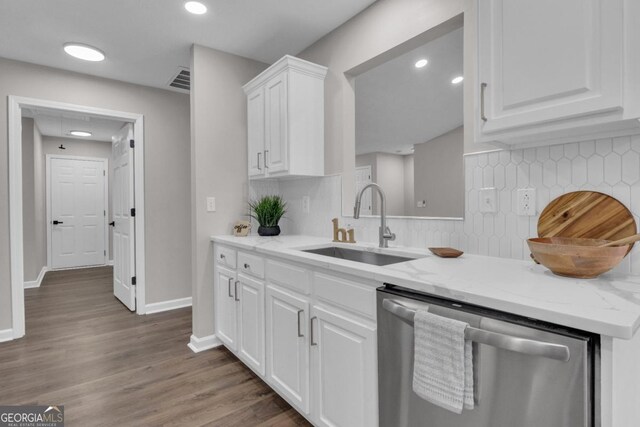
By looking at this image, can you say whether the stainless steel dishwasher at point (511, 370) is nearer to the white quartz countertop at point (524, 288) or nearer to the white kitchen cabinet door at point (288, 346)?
the white quartz countertop at point (524, 288)

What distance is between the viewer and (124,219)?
12.4 feet

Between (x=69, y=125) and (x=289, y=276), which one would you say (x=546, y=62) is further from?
(x=69, y=125)

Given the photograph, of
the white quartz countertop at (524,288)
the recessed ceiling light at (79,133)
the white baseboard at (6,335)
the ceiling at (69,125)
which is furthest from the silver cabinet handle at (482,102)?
the recessed ceiling light at (79,133)

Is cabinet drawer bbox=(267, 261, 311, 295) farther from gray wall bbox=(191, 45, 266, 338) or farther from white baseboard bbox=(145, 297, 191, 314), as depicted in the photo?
white baseboard bbox=(145, 297, 191, 314)

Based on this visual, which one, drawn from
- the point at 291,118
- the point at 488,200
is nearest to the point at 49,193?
the point at 291,118

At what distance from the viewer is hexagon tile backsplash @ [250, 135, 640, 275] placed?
123 centimetres

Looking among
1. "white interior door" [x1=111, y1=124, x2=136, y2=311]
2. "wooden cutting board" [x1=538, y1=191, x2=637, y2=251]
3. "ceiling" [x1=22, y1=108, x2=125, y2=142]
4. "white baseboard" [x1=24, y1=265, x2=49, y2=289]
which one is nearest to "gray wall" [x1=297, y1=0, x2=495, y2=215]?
"wooden cutting board" [x1=538, y1=191, x2=637, y2=251]

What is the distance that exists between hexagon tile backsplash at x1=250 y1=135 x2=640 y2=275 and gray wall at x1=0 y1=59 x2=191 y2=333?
2.55 metres

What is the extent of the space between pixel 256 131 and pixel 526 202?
200 centimetres

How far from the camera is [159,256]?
12.1 feet

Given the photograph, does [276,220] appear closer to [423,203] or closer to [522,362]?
[423,203]

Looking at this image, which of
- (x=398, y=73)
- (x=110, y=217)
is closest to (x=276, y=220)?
(x=398, y=73)

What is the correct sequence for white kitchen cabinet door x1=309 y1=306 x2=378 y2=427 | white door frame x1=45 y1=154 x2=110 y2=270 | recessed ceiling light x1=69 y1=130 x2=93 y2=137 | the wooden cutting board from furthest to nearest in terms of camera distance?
white door frame x1=45 y1=154 x2=110 y2=270 → recessed ceiling light x1=69 y1=130 x2=93 y2=137 → white kitchen cabinet door x1=309 y1=306 x2=378 y2=427 → the wooden cutting board

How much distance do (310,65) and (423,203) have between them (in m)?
1.30
